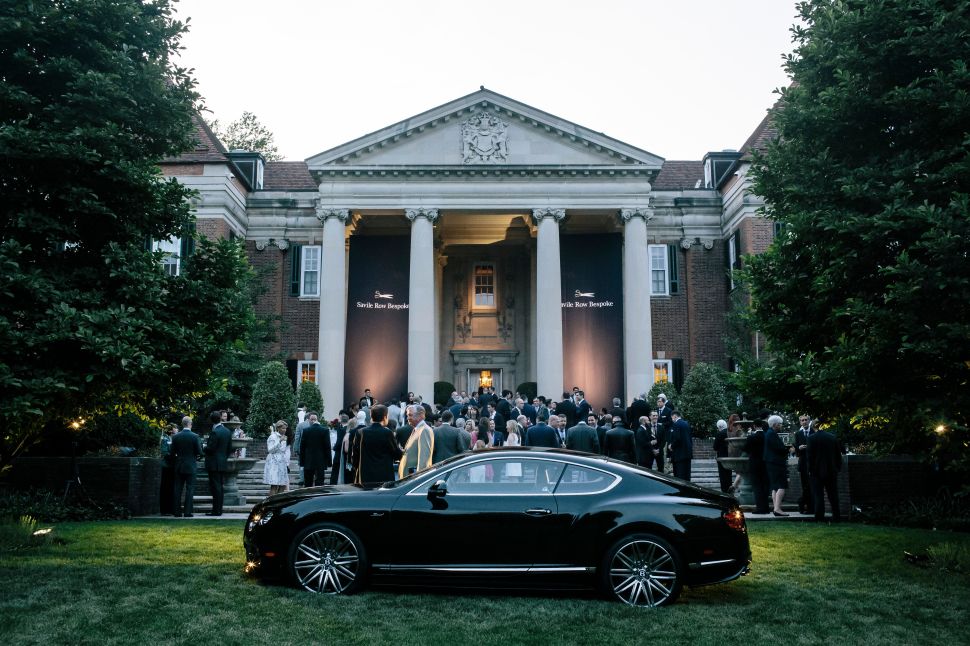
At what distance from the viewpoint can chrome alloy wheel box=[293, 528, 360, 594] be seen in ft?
25.9

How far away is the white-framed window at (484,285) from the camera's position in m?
38.9

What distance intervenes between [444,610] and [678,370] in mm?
30130

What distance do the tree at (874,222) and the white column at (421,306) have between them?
19241 mm

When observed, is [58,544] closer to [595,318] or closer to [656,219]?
[595,318]

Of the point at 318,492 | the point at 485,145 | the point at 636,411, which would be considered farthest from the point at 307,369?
the point at 318,492

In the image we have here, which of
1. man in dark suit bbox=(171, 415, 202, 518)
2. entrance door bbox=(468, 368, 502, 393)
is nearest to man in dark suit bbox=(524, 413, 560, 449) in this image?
A: man in dark suit bbox=(171, 415, 202, 518)

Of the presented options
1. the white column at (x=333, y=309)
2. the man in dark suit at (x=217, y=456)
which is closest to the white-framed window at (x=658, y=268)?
the white column at (x=333, y=309)

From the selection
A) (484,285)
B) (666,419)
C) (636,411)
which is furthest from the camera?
(484,285)

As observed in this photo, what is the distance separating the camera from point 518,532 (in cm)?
782

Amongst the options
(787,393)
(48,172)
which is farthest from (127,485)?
(787,393)

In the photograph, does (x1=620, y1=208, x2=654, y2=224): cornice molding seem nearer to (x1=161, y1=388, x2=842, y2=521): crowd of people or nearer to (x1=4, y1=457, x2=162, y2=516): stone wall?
(x1=161, y1=388, x2=842, y2=521): crowd of people

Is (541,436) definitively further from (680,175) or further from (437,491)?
(680,175)

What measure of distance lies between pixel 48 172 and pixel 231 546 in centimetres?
584

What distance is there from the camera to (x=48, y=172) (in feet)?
35.7
